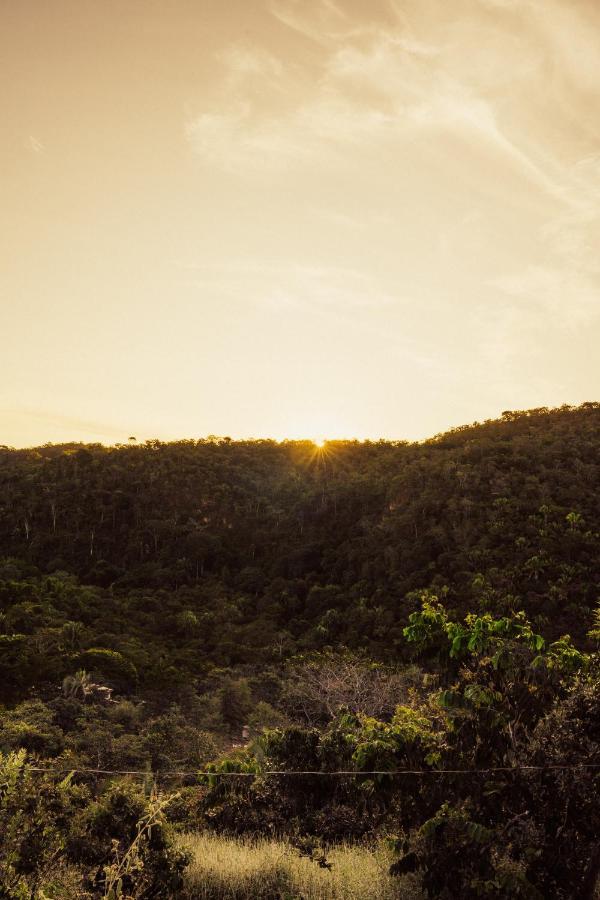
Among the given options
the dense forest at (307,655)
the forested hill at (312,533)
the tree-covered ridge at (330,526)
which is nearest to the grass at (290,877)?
the dense forest at (307,655)

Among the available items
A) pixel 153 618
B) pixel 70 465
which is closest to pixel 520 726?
pixel 153 618

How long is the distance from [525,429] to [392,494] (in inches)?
557

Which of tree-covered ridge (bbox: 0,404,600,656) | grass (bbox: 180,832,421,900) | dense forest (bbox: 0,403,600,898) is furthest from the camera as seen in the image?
tree-covered ridge (bbox: 0,404,600,656)

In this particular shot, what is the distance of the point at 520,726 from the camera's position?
263 inches

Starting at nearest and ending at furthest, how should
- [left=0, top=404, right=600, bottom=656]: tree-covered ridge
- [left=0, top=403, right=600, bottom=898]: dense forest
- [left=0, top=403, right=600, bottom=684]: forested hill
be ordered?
[left=0, top=403, right=600, bottom=898]: dense forest → [left=0, top=403, right=600, bottom=684]: forested hill → [left=0, top=404, right=600, bottom=656]: tree-covered ridge

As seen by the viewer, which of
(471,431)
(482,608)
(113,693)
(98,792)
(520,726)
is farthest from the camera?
(471,431)

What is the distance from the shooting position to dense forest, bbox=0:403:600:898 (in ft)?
21.0

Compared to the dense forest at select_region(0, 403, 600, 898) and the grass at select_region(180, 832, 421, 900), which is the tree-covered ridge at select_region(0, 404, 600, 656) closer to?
the dense forest at select_region(0, 403, 600, 898)

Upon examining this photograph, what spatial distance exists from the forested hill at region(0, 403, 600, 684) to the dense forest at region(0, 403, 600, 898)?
0.20 meters

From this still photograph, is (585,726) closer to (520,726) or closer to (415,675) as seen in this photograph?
(520,726)

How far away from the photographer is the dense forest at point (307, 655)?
6.39 metres

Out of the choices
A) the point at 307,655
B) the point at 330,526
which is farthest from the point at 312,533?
the point at 307,655

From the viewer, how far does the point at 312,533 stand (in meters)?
44.8

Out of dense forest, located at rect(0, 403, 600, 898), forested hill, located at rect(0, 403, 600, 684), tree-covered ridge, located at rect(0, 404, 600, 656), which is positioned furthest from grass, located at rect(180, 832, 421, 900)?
forested hill, located at rect(0, 403, 600, 684)
